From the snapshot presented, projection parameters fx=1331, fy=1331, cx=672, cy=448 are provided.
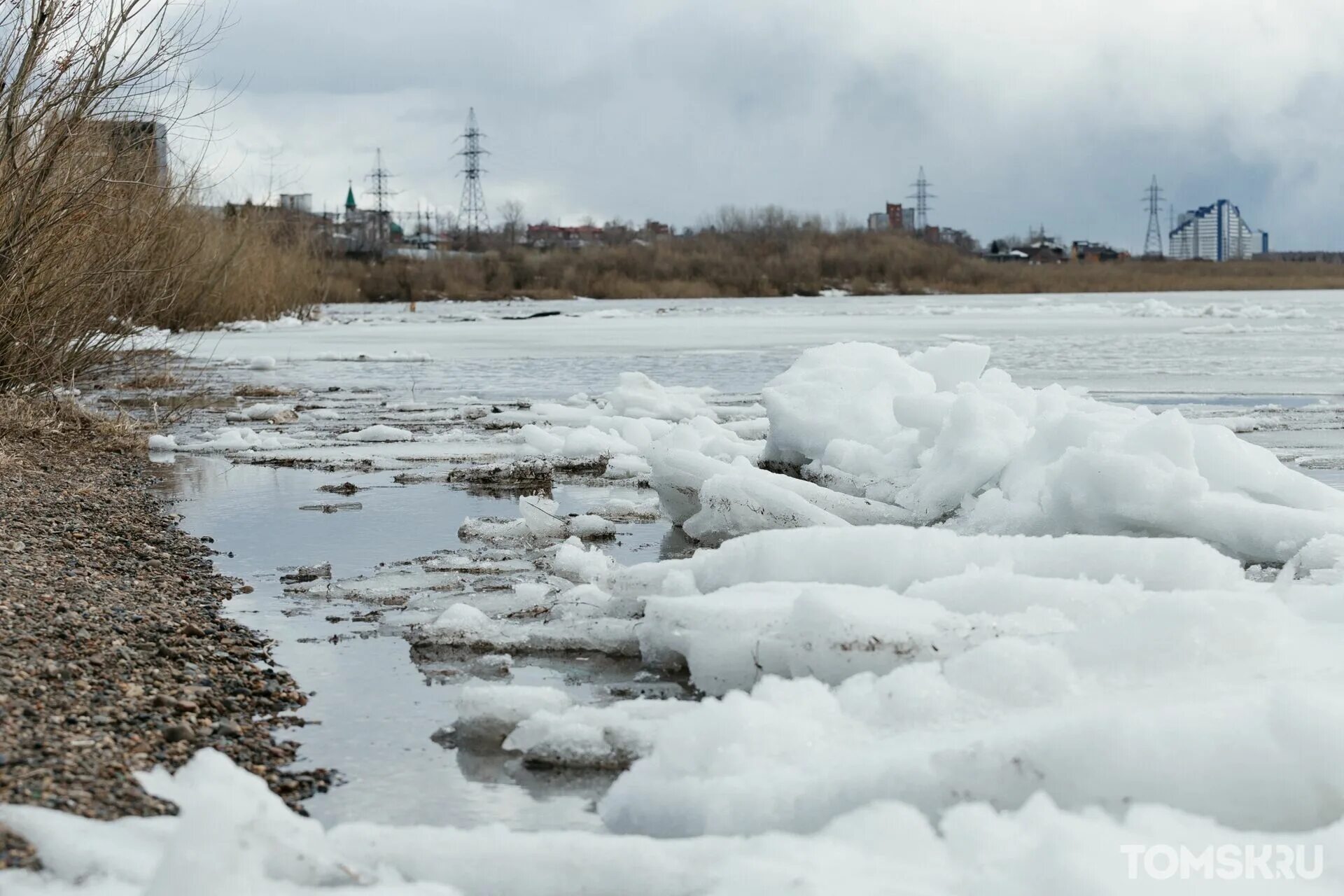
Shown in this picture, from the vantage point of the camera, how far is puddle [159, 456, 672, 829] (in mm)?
2758

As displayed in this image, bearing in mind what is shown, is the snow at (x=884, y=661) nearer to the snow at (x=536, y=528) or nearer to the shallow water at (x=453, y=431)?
the snow at (x=536, y=528)

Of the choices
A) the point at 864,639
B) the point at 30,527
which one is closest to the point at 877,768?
the point at 864,639

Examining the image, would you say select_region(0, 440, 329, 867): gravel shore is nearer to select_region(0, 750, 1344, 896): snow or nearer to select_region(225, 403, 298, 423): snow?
select_region(0, 750, 1344, 896): snow

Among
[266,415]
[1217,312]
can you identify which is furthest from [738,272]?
[266,415]

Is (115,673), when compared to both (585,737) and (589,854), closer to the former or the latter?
(585,737)

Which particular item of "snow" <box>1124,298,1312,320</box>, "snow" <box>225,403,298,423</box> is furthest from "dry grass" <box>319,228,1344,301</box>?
"snow" <box>225,403,298,423</box>

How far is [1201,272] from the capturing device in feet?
216

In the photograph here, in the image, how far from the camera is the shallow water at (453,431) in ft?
9.75

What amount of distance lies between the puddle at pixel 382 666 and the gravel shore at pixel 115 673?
0.36 feet

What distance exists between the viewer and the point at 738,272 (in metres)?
68.0

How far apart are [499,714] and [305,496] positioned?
3.84 metres

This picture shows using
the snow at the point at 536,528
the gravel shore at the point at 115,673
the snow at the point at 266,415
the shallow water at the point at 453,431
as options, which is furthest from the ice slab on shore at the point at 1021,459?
the snow at the point at 266,415

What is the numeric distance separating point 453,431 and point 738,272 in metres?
59.2

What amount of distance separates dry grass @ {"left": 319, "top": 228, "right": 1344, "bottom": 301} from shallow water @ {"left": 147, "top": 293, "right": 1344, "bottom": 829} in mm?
28277
